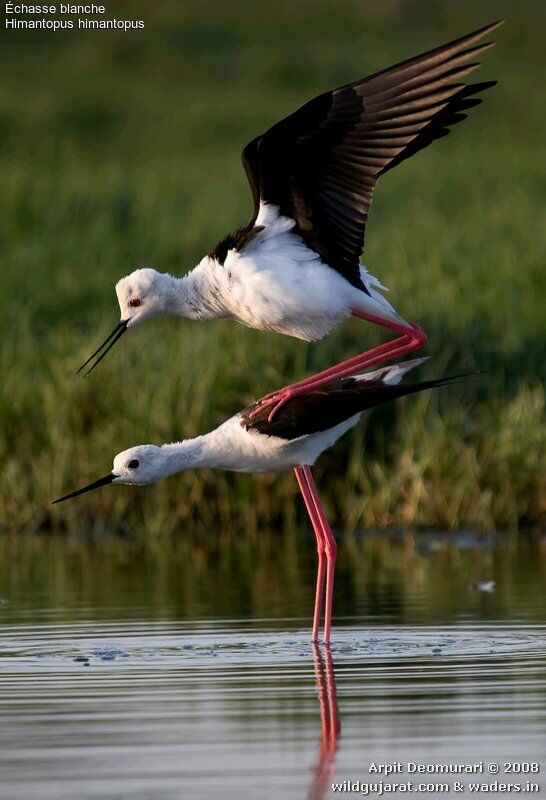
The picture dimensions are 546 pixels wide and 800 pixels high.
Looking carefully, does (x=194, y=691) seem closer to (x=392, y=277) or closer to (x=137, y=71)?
(x=392, y=277)

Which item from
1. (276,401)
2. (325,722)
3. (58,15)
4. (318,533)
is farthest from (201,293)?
Answer: (58,15)

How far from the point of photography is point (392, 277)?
13.3 m

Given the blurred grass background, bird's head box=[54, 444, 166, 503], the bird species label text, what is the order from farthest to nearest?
1. the bird species label text
2. the blurred grass background
3. bird's head box=[54, 444, 166, 503]

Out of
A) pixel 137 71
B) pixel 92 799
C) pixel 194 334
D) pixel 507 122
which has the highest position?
pixel 137 71

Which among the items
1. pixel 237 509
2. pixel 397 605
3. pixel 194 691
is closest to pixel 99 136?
pixel 237 509

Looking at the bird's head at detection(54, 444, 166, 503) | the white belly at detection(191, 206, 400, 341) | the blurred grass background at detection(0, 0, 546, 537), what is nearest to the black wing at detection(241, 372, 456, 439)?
the white belly at detection(191, 206, 400, 341)

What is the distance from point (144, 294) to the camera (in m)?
7.85

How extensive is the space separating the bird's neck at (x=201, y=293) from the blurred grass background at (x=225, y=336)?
10.5ft

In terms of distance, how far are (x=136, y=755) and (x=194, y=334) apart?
7.18 m

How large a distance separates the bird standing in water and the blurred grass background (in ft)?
10.1

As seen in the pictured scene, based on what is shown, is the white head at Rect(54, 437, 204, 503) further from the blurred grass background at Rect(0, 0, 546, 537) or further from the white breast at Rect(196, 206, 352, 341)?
the blurred grass background at Rect(0, 0, 546, 537)

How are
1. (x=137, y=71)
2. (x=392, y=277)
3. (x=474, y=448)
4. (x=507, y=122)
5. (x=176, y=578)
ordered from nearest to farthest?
(x=176, y=578) < (x=474, y=448) < (x=392, y=277) < (x=507, y=122) < (x=137, y=71)

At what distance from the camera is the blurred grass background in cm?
1087

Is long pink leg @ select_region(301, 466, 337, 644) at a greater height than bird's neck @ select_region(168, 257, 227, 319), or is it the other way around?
bird's neck @ select_region(168, 257, 227, 319)
